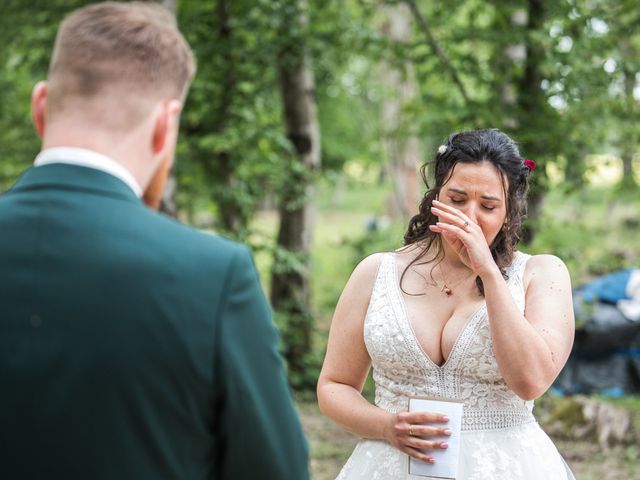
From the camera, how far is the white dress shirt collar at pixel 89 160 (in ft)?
4.59

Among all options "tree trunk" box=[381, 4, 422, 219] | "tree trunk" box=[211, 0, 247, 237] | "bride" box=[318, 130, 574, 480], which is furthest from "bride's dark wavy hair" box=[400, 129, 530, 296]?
"tree trunk" box=[381, 4, 422, 219]

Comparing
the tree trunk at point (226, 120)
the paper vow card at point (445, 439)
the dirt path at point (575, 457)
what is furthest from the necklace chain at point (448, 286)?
the tree trunk at point (226, 120)

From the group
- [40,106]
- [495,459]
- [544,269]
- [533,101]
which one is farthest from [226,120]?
[40,106]

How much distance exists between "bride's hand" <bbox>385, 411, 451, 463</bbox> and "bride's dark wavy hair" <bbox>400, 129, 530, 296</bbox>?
497 millimetres

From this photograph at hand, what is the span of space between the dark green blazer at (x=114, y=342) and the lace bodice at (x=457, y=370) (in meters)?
1.28

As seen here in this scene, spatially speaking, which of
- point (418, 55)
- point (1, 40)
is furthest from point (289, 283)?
point (1, 40)

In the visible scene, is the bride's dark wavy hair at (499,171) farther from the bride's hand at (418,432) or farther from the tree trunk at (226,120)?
the tree trunk at (226,120)

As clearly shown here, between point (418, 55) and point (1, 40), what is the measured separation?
4042 millimetres

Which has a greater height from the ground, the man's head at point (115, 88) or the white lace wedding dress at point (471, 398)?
the man's head at point (115, 88)

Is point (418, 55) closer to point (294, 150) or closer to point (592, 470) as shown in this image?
point (294, 150)

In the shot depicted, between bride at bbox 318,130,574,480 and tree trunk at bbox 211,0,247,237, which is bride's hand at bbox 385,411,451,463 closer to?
bride at bbox 318,130,574,480

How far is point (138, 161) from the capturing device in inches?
56.2

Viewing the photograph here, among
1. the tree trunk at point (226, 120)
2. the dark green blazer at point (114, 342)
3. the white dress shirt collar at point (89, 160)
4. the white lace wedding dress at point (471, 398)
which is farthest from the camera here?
the tree trunk at point (226, 120)

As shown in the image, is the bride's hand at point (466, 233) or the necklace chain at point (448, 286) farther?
the necklace chain at point (448, 286)
